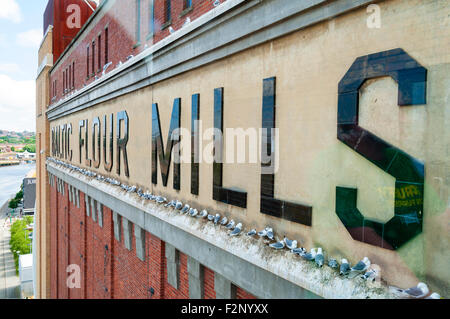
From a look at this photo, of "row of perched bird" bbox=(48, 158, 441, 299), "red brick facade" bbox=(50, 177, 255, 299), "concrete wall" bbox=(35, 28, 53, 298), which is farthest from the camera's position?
"concrete wall" bbox=(35, 28, 53, 298)

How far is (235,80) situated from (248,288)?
3047 mm

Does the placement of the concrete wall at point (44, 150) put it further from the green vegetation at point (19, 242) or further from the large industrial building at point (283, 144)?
the green vegetation at point (19, 242)

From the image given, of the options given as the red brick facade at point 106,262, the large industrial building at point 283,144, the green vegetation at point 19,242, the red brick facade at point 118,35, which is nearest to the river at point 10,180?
the green vegetation at point 19,242

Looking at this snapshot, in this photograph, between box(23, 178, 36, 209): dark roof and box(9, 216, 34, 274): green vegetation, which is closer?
box(9, 216, 34, 274): green vegetation

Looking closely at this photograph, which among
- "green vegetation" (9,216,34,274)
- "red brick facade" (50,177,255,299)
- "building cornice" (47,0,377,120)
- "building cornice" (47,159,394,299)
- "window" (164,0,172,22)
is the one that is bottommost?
"green vegetation" (9,216,34,274)

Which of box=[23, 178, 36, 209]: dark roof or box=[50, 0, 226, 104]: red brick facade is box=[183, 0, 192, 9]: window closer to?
box=[50, 0, 226, 104]: red brick facade

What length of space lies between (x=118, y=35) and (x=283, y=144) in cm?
801

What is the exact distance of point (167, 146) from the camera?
6.58 m

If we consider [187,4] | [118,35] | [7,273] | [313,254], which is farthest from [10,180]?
[313,254]

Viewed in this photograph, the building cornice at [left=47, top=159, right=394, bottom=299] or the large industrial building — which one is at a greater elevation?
the large industrial building

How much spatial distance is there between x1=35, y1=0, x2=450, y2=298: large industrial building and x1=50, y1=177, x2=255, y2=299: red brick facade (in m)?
0.08

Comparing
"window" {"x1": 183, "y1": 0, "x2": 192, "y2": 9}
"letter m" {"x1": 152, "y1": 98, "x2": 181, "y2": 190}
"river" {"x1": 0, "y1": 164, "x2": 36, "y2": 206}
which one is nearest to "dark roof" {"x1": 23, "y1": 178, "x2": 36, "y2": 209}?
"river" {"x1": 0, "y1": 164, "x2": 36, "y2": 206}

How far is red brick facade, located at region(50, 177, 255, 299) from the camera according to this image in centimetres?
687
